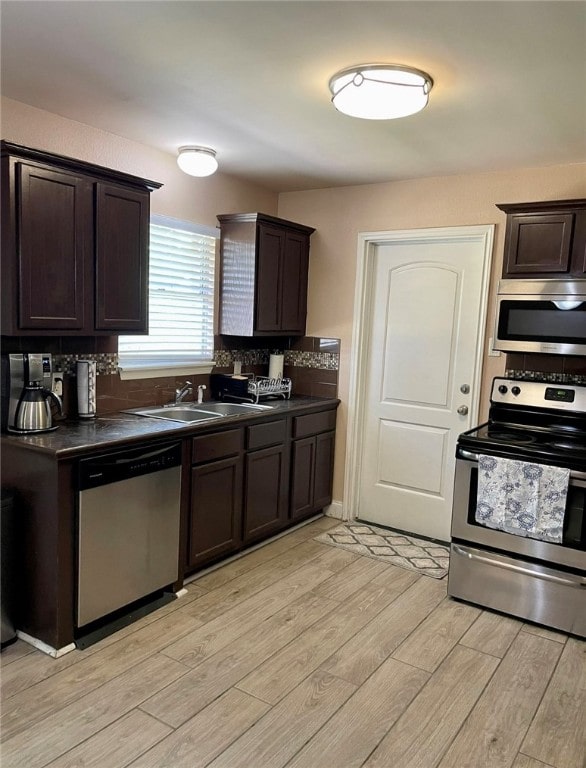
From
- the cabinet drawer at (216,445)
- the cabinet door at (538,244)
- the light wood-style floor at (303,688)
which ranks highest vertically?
the cabinet door at (538,244)

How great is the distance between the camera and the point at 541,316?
126 inches

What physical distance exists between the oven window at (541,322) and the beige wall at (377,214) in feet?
1.20

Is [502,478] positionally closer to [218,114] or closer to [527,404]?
[527,404]

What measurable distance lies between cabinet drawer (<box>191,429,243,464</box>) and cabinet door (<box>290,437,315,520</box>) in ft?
2.10

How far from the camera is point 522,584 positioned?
2.94 m

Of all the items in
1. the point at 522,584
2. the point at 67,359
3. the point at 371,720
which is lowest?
the point at 371,720

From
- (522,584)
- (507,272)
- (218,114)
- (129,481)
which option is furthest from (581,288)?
(129,481)

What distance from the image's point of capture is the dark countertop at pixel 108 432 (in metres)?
2.46

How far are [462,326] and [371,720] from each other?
8.10 feet

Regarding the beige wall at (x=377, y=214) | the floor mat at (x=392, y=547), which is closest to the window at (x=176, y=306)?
the beige wall at (x=377, y=214)

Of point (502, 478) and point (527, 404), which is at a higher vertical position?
point (527, 404)

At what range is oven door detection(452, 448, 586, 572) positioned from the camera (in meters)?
2.78

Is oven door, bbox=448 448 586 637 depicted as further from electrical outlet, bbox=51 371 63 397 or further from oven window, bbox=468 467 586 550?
electrical outlet, bbox=51 371 63 397

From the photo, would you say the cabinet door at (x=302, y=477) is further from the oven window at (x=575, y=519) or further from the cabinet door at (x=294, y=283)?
the oven window at (x=575, y=519)
